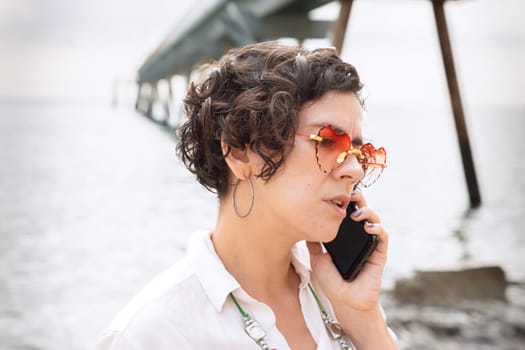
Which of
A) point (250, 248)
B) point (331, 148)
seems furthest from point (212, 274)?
point (331, 148)

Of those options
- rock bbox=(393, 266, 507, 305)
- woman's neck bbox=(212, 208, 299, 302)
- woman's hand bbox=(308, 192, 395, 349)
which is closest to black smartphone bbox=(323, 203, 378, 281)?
woman's hand bbox=(308, 192, 395, 349)

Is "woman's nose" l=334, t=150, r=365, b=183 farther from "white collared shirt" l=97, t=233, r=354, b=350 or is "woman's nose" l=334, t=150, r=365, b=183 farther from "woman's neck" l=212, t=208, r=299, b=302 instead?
"white collared shirt" l=97, t=233, r=354, b=350

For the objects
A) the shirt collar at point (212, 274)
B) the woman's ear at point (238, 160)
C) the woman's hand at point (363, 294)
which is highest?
the woman's ear at point (238, 160)

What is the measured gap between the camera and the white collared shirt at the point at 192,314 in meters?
1.46

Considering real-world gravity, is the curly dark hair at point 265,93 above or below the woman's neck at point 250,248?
above

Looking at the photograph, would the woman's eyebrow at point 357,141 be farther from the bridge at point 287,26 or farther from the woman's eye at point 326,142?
the bridge at point 287,26

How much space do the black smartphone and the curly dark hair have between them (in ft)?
1.10

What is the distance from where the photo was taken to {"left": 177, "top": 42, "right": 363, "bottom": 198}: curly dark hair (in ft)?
5.14

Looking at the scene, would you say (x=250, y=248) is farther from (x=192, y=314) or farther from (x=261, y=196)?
(x=192, y=314)

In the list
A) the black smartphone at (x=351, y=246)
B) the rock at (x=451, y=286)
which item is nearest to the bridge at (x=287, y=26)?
the rock at (x=451, y=286)

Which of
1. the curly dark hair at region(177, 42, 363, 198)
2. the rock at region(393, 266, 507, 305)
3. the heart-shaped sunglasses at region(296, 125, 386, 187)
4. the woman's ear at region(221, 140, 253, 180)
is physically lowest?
the rock at region(393, 266, 507, 305)

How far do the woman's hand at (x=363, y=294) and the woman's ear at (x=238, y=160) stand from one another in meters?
0.33

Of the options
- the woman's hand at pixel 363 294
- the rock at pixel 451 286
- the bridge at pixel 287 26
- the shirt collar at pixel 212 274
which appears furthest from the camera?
the bridge at pixel 287 26

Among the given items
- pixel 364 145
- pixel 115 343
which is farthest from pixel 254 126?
pixel 115 343
